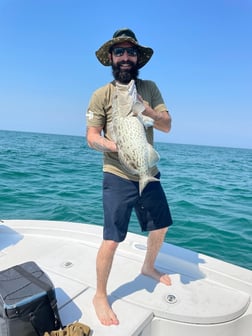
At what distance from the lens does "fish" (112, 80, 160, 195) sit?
1.95 m

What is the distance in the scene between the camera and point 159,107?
2443 mm

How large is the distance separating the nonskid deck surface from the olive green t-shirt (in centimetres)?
101

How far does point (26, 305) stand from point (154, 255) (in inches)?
51.6

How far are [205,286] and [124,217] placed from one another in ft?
3.53

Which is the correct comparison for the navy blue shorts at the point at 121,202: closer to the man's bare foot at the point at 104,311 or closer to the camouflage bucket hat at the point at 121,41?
the man's bare foot at the point at 104,311

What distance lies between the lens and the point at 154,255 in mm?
2814

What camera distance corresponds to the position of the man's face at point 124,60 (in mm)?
2264

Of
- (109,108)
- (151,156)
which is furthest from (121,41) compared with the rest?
(151,156)

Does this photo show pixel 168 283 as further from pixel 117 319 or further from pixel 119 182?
pixel 119 182

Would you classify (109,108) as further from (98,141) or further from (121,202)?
(121,202)

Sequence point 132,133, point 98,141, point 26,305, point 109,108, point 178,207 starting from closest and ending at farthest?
point 26,305
point 132,133
point 98,141
point 109,108
point 178,207

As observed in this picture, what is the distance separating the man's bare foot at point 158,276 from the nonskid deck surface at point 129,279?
0.18 ft

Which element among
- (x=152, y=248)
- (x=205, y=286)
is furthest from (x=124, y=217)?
(x=205, y=286)

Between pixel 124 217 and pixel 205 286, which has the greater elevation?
pixel 124 217
